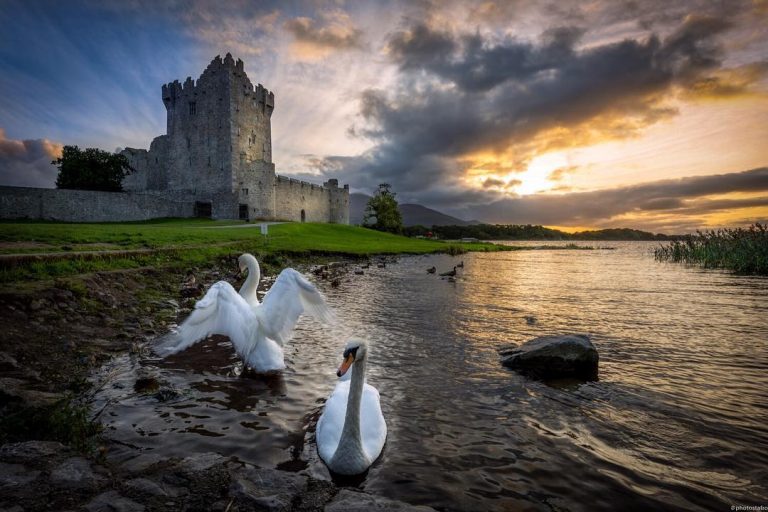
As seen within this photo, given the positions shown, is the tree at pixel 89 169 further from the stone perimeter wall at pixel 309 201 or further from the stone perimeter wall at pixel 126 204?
the stone perimeter wall at pixel 309 201

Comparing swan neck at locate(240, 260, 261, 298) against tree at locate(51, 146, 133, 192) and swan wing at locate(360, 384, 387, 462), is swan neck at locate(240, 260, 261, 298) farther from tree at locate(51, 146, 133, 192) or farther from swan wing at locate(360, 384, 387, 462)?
tree at locate(51, 146, 133, 192)

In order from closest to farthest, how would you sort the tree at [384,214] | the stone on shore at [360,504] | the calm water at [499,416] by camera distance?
the stone on shore at [360,504], the calm water at [499,416], the tree at [384,214]

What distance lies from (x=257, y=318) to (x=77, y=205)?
49.0 metres

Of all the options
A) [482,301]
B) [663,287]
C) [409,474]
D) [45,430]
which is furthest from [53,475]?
[663,287]

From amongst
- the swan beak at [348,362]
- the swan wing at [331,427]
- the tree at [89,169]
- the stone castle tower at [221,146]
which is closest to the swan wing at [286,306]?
the swan wing at [331,427]

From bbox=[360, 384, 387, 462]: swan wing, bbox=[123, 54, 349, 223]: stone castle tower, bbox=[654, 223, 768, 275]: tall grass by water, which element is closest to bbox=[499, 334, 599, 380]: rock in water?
bbox=[360, 384, 387, 462]: swan wing

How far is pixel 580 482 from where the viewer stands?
3.73 meters

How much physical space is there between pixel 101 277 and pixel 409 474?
32.3 ft

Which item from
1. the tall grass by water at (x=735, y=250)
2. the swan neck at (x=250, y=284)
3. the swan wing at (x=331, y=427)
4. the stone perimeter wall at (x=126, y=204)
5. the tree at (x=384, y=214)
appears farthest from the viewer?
the tree at (x=384, y=214)

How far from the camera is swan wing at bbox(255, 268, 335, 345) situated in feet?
19.9

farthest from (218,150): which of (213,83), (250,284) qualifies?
(250,284)

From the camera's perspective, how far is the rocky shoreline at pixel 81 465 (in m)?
2.82

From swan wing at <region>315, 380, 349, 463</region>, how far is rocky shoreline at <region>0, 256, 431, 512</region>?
1.66 feet

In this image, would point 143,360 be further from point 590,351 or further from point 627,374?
point 627,374
